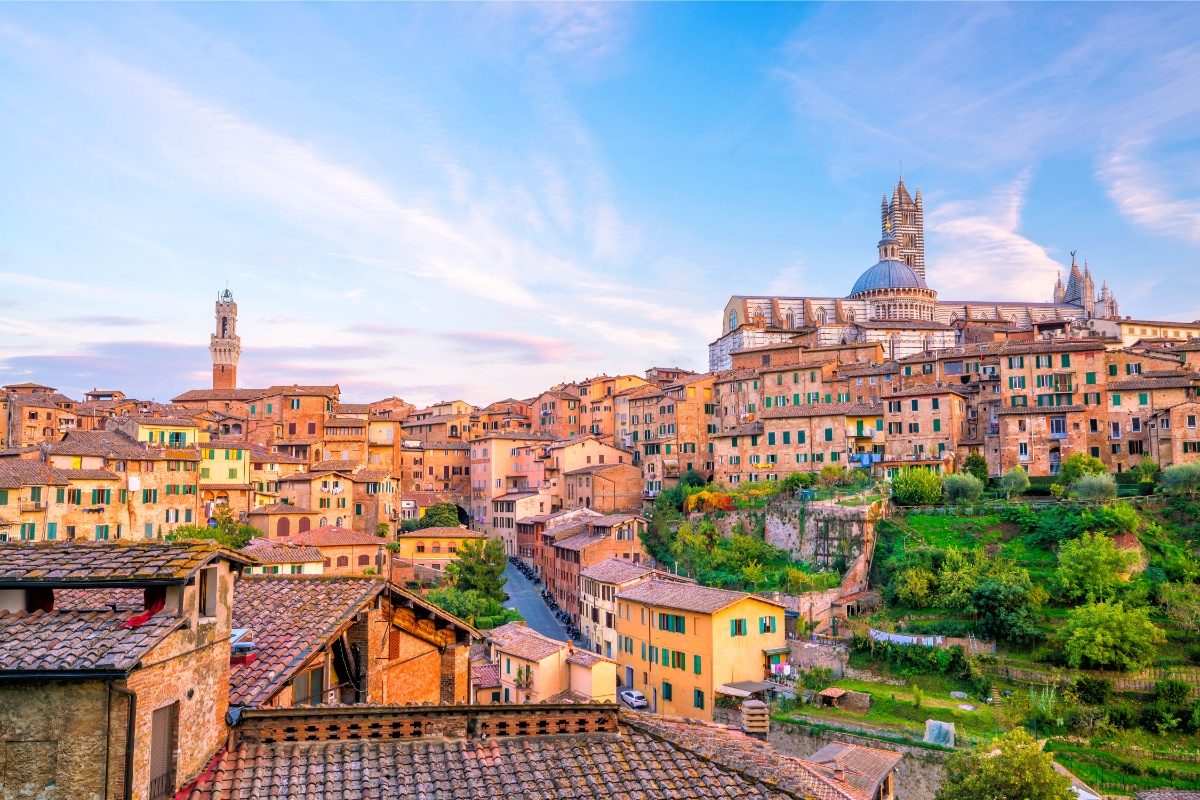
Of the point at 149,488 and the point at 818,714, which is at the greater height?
the point at 149,488

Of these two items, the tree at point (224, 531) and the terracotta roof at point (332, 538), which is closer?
the tree at point (224, 531)

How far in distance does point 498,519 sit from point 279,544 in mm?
27904

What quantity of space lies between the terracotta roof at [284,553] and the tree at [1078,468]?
44144 mm

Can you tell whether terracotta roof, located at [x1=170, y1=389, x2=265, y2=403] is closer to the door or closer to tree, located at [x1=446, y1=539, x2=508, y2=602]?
tree, located at [x1=446, y1=539, x2=508, y2=602]

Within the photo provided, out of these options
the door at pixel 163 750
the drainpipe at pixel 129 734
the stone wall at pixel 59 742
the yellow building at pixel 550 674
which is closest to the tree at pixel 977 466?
the yellow building at pixel 550 674

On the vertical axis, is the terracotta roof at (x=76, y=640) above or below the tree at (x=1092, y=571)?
above

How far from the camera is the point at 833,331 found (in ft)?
317

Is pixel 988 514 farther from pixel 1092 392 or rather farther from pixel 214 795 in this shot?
pixel 214 795

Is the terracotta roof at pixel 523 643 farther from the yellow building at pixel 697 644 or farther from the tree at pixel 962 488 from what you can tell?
the tree at pixel 962 488

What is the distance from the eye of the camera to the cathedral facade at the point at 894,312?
9300 centimetres

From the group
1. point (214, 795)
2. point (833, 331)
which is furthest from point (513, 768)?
point (833, 331)

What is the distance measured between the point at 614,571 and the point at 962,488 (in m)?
21.4

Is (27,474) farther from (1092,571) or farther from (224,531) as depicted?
(1092,571)

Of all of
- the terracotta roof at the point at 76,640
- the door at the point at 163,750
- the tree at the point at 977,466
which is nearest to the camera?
the terracotta roof at the point at 76,640
